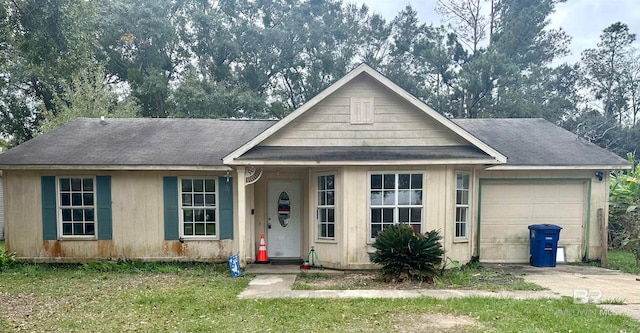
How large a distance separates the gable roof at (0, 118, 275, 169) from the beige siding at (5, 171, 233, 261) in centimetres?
39

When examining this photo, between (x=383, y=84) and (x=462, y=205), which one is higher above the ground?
(x=383, y=84)

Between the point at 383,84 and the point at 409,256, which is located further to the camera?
the point at 383,84

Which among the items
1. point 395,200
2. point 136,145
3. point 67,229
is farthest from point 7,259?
point 395,200

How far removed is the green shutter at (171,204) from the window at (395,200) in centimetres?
471

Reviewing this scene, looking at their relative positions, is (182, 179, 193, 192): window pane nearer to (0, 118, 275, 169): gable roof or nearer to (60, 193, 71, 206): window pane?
(0, 118, 275, 169): gable roof

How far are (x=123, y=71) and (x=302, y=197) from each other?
2204cm

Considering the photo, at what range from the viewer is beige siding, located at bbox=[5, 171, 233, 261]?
31.2 ft

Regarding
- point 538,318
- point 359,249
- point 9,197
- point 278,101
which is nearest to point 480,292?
point 538,318

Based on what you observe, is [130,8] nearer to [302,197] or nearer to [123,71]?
[123,71]

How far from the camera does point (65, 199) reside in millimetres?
9562

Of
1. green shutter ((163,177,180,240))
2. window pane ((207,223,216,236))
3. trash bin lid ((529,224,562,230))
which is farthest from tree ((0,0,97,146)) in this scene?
trash bin lid ((529,224,562,230))

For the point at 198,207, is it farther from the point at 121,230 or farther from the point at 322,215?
the point at 322,215

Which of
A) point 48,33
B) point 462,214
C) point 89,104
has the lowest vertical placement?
Answer: point 462,214

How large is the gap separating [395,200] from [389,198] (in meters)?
0.14
